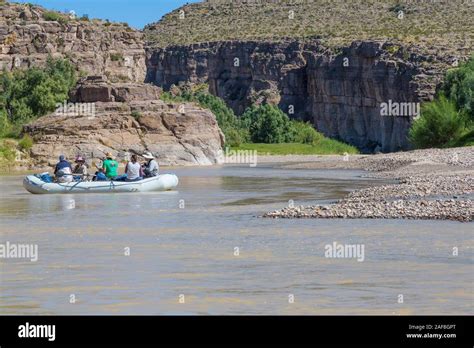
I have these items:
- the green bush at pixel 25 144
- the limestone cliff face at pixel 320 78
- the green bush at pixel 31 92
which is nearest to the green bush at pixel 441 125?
the green bush at pixel 31 92

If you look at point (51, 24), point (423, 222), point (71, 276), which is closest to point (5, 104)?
point (51, 24)

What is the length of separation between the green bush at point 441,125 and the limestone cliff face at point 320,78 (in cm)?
3671

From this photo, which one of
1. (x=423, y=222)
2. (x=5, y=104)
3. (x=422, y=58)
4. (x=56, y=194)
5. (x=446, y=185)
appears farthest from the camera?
(x=422, y=58)

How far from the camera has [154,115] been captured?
2611 inches

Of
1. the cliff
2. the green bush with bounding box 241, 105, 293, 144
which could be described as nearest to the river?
the green bush with bounding box 241, 105, 293, 144

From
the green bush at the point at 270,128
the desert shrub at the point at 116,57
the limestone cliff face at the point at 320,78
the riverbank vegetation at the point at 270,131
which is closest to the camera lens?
the desert shrub at the point at 116,57

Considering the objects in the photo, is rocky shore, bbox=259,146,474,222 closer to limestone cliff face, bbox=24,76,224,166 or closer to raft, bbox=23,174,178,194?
raft, bbox=23,174,178,194

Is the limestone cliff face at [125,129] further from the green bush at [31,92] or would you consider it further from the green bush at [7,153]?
the green bush at [31,92]

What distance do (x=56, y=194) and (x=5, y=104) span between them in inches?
1476

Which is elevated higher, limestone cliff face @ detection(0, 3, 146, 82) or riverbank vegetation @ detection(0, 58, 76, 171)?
limestone cliff face @ detection(0, 3, 146, 82)

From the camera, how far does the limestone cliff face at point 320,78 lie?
118188 millimetres

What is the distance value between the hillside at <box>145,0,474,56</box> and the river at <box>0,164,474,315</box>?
8868 cm

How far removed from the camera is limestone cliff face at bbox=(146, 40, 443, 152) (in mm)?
118188
